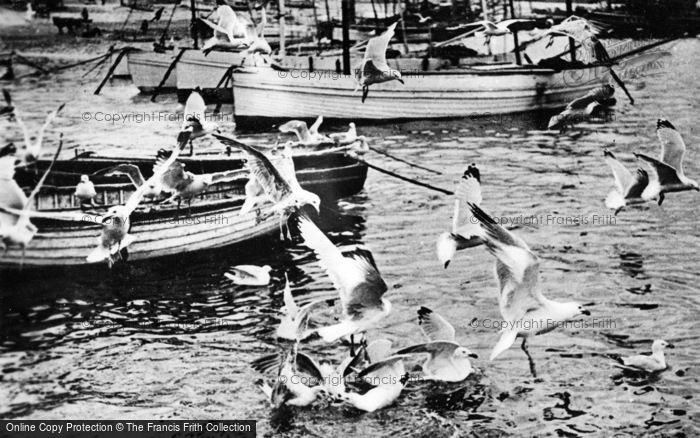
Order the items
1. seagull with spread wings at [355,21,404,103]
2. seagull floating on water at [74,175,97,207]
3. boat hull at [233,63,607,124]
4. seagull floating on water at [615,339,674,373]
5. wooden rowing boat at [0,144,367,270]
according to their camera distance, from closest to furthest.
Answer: seagull floating on water at [615,339,674,373], wooden rowing boat at [0,144,367,270], seagull floating on water at [74,175,97,207], seagull with spread wings at [355,21,404,103], boat hull at [233,63,607,124]

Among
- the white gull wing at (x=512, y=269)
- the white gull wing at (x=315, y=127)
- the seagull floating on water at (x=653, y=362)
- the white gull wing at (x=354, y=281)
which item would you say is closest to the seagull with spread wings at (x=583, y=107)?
the white gull wing at (x=315, y=127)

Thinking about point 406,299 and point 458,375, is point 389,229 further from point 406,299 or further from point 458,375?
point 458,375

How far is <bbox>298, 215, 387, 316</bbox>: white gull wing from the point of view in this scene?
8.81 m

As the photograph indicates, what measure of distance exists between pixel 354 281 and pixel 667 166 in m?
6.20

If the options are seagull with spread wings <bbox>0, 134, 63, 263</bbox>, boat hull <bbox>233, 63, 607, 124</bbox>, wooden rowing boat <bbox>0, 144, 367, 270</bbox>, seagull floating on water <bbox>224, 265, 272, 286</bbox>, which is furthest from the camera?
boat hull <bbox>233, 63, 607, 124</bbox>

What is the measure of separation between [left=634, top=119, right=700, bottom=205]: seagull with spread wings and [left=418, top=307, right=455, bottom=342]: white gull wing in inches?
176

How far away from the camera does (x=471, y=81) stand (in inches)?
1024

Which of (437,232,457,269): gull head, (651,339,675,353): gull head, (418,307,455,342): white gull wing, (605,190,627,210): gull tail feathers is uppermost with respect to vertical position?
(605,190,627,210): gull tail feathers

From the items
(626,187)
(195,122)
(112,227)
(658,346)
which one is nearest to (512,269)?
(658,346)

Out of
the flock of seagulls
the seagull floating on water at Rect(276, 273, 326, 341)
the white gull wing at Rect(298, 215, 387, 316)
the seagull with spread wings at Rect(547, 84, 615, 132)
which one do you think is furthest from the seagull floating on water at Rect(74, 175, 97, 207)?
the seagull with spread wings at Rect(547, 84, 615, 132)

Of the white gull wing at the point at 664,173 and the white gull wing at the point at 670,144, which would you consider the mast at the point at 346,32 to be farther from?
the white gull wing at the point at 670,144

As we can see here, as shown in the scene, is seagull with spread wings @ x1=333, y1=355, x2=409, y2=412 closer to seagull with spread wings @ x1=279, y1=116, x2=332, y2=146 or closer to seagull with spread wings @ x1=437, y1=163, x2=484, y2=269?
seagull with spread wings @ x1=437, y1=163, x2=484, y2=269

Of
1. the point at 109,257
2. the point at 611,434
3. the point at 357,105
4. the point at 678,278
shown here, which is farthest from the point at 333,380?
the point at 357,105

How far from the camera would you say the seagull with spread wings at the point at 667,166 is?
12.3 metres
